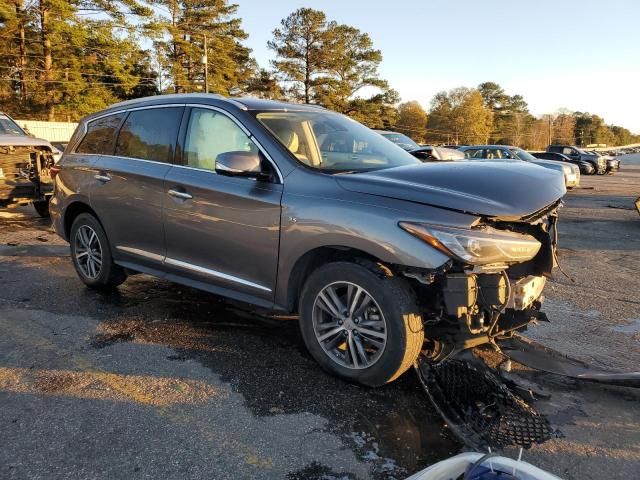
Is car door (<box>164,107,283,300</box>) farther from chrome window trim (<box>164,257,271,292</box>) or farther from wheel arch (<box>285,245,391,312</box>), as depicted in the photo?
wheel arch (<box>285,245,391,312</box>)

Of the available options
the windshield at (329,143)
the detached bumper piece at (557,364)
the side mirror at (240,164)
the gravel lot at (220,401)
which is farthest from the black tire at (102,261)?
the detached bumper piece at (557,364)

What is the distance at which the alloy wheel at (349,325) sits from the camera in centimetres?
329

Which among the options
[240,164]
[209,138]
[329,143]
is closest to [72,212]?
[209,138]

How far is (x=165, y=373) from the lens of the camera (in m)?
3.62

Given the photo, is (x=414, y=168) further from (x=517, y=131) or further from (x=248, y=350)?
(x=517, y=131)

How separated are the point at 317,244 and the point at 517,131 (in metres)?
122

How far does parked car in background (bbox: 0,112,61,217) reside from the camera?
32.5ft

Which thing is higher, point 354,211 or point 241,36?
point 241,36

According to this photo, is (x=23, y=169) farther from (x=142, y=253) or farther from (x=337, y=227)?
(x=337, y=227)

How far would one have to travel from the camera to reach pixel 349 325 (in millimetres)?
3387

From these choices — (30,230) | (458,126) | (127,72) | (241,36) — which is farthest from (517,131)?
(30,230)

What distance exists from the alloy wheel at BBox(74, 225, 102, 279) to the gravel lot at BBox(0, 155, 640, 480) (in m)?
0.26

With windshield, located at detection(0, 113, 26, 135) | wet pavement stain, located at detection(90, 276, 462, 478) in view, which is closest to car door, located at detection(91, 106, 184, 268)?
wet pavement stain, located at detection(90, 276, 462, 478)

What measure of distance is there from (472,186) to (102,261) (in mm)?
3711
